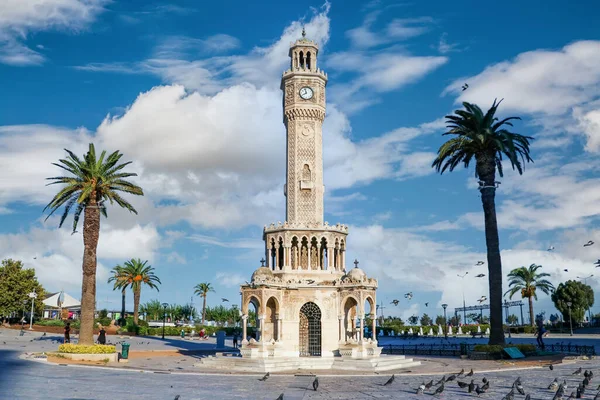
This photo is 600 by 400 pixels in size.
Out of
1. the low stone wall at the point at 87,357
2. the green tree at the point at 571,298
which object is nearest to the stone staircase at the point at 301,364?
the low stone wall at the point at 87,357

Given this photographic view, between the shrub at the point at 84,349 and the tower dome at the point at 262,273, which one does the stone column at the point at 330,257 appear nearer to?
the tower dome at the point at 262,273

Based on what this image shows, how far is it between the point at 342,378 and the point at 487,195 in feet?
62.6

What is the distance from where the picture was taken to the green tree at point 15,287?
237 feet

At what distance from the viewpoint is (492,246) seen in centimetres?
4078

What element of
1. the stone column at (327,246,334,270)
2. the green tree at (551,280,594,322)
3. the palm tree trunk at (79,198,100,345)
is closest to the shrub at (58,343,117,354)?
the palm tree trunk at (79,198,100,345)

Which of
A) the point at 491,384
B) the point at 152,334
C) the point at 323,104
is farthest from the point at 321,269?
the point at 152,334

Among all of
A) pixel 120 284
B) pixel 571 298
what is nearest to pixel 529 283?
pixel 571 298

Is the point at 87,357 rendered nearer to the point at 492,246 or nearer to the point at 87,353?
the point at 87,353

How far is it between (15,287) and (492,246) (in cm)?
6007

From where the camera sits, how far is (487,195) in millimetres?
41500

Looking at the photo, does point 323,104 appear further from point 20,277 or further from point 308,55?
point 20,277

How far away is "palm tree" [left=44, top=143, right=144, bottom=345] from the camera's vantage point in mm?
38250

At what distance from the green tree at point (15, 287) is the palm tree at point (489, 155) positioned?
186ft

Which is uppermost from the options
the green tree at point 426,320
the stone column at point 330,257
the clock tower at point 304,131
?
the clock tower at point 304,131
